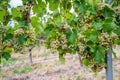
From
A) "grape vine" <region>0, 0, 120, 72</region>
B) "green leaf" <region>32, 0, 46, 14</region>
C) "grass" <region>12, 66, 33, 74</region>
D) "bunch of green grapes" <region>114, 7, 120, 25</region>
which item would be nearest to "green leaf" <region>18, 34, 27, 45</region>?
"grape vine" <region>0, 0, 120, 72</region>

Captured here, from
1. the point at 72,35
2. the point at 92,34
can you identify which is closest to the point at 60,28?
the point at 72,35

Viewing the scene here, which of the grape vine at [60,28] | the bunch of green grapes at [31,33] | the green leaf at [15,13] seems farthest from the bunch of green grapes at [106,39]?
the green leaf at [15,13]

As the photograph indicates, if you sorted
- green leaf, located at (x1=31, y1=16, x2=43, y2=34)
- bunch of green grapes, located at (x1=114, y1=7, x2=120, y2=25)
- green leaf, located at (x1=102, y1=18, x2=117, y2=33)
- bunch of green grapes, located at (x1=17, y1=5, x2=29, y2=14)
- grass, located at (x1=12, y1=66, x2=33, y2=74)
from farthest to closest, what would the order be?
grass, located at (x1=12, y1=66, x2=33, y2=74) → bunch of green grapes, located at (x1=114, y1=7, x2=120, y2=25) → green leaf, located at (x1=31, y1=16, x2=43, y2=34) → bunch of green grapes, located at (x1=17, y1=5, x2=29, y2=14) → green leaf, located at (x1=102, y1=18, x2=117, y2=33)

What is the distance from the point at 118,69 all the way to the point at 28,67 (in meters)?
5.93

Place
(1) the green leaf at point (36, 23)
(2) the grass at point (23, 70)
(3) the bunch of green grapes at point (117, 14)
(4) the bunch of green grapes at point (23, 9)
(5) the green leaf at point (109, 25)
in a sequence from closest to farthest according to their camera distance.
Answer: (5) the green leaf at point (109, 25) < (4) the bunch of green grapes at point (23, 9) < (1) the green leaf at point (36, 23) < (3) the bunch of green grapes at point (117, 14) < (2) the grass at point (23, 70)

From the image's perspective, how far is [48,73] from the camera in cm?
1332

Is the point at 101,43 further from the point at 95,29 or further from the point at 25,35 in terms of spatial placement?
the point at 25,35

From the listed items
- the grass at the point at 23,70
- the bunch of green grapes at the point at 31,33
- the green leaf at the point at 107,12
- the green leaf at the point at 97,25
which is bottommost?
the grass at the point at 23,70

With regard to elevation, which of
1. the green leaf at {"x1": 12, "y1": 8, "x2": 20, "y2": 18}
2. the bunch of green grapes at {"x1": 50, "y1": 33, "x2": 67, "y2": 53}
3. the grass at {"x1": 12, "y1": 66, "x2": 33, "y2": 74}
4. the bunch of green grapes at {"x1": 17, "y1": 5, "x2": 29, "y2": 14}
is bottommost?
the grass at {"x1": 12, "y1": 66, "x2": 33, "y2": 74}

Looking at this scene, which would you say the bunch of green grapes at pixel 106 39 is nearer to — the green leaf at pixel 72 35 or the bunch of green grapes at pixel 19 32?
the green leaf at pixel 72 35

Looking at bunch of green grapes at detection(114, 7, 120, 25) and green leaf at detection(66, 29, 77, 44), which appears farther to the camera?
bunch of green grapes at detection(114, 7, 120, 25)

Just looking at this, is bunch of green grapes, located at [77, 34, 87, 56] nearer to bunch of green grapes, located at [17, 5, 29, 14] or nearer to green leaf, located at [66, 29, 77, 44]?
green leaf, located at [66, 29, 77, 44]

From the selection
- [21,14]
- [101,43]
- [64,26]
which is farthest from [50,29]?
[101,43]

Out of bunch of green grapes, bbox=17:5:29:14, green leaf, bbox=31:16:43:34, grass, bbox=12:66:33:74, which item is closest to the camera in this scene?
bunch of green grapes, bbox=17:5:29:14
